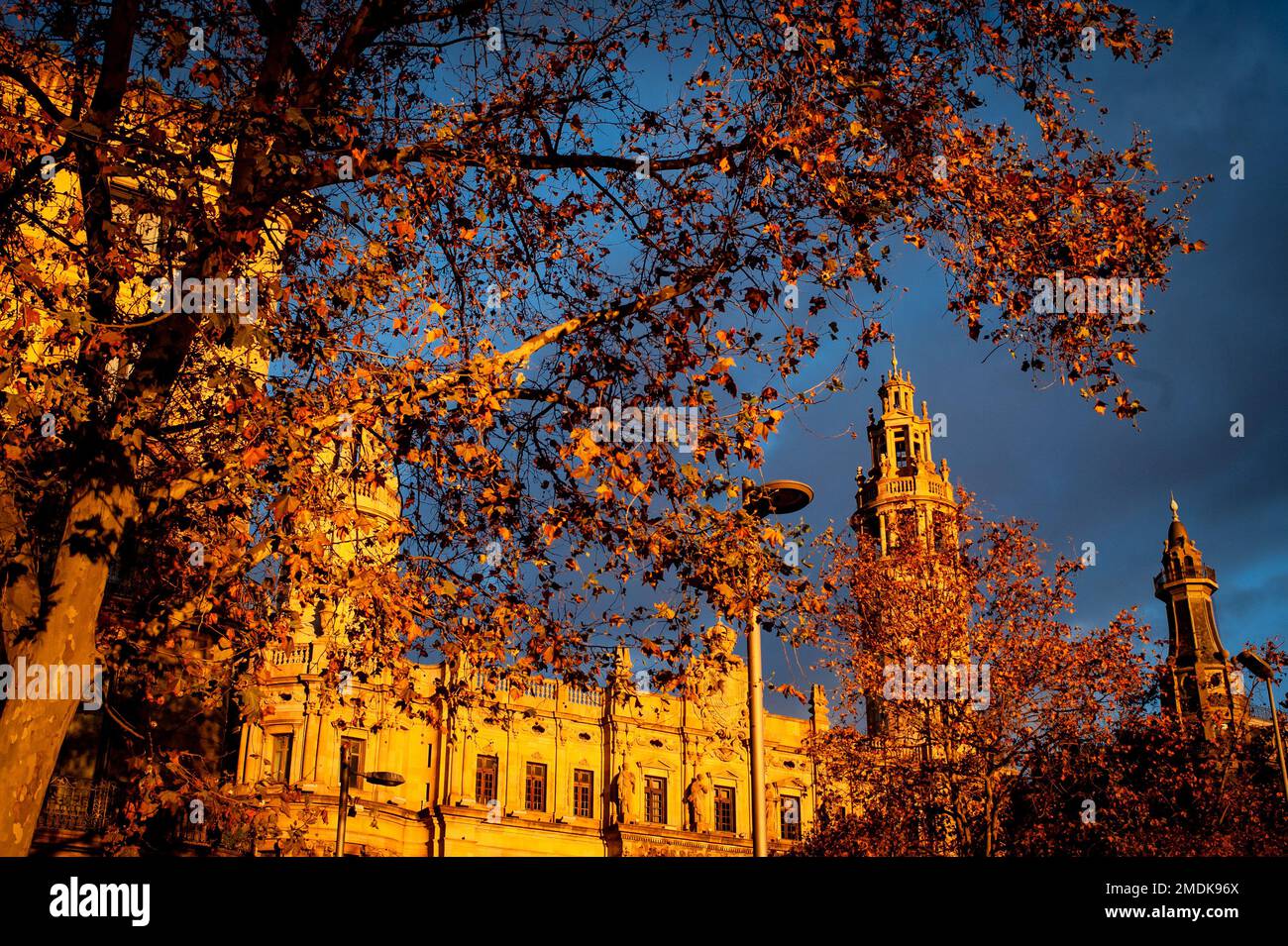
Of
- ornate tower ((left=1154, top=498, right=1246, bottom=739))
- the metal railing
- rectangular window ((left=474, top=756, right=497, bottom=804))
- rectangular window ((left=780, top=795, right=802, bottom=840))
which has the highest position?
ornate tower ((left=1154, top=498, right=1246, bottom=739))

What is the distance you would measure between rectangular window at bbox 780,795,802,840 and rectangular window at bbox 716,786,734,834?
9.19ft

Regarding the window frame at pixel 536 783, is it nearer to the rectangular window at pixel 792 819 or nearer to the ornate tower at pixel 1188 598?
the rectangular window at pixel 792 819

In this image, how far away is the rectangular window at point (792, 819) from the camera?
60.0 meters

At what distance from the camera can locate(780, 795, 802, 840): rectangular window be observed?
5997 centimetres

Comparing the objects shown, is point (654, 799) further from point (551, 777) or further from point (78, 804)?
point (78, 804)

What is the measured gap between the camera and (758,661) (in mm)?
13922

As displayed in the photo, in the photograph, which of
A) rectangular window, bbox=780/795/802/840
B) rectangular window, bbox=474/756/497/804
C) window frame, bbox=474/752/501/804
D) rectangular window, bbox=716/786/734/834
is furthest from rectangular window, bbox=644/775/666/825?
rectangular window, bbox=474/756/497/804

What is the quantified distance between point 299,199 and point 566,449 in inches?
155

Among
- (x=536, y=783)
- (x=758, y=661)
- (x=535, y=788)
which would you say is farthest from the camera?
(x=536, y=783)

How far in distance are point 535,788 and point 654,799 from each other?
6.35 m

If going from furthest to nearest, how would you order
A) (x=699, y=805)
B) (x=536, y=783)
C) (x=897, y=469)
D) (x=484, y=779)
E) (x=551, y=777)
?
(x=897, y=469)
(x=699, y=805)
(x=551, y=777)
(x=536, y=783)
(x=484, y=779)

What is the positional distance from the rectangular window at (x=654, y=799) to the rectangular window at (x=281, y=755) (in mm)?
20061

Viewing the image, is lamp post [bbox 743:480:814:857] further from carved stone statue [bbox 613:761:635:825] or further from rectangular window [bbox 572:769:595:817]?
rectangular window [bbox 572:769:595:817]

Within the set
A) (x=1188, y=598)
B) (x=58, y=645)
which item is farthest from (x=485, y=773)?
(x=1188, y=598)
